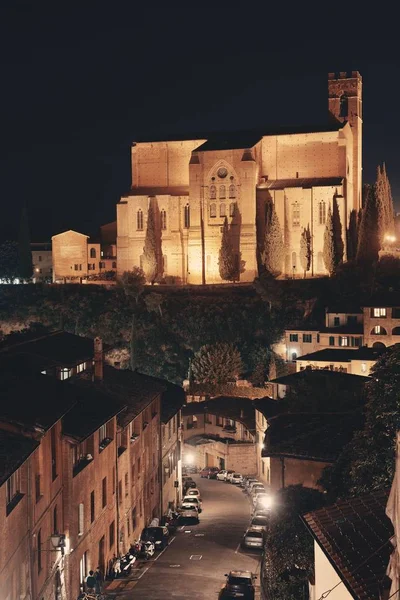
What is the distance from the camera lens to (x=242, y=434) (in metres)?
56.5

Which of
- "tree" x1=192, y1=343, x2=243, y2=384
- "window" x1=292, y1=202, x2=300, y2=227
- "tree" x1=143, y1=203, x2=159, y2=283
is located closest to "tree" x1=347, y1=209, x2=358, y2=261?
"window" x1=292, y1=202, x2=300, y2=227

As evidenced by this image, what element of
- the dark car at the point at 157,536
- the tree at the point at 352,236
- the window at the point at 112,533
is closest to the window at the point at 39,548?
the window at the point at 112,533

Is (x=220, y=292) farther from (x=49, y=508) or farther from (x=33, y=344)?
(x=49, y=508)

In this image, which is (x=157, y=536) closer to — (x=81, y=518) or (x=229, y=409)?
(x=81, y=518)

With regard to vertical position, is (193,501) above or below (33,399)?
below

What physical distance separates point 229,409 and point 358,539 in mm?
43790

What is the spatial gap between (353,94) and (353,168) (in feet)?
27.1

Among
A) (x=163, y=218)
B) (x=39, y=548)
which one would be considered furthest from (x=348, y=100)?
(x=39, y=548)

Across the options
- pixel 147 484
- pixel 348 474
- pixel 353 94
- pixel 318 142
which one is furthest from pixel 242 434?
pixel 353 94

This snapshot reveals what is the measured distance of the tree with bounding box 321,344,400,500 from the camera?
76.4 feet

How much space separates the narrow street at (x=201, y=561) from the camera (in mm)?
30316

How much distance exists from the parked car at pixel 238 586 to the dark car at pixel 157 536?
20.3ft

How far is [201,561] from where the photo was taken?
34.0 m

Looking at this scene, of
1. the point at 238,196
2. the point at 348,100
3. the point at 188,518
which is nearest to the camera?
the point at 188,518
